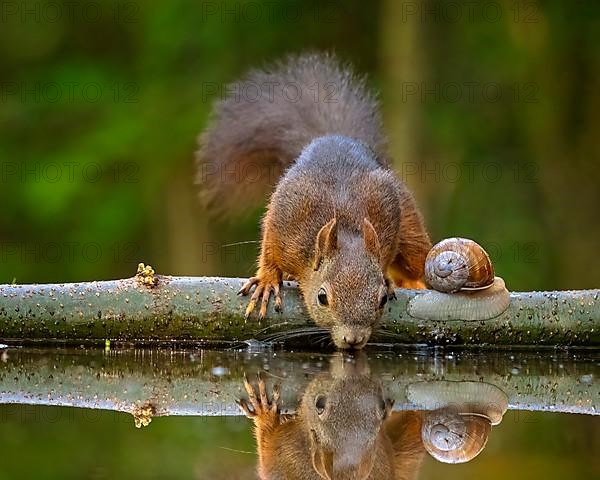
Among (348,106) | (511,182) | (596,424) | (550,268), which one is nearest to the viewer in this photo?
(596,424)

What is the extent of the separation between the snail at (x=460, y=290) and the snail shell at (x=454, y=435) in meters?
1.49

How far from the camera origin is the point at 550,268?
1122cm

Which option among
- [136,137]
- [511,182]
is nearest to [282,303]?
[136,137]

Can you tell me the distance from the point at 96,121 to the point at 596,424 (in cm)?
950

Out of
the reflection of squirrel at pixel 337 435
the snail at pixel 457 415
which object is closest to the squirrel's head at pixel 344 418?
the reflection of squirrel at pixel 337 435

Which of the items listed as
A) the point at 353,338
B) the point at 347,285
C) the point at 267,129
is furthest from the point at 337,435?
Result: the point at 267,129

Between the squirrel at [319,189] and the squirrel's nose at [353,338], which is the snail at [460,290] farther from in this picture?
the squirrel's nose at [353,338]

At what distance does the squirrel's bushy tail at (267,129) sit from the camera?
6602 mm

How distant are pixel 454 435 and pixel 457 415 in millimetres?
279

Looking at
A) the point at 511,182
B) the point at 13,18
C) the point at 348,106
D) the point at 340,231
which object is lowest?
the point at 340,231

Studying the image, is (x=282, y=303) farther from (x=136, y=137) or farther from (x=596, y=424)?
(x=136, y=137)

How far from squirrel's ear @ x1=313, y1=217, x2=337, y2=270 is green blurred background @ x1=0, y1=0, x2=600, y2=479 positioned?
18.3ft

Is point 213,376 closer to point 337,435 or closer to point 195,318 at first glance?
point 195,318

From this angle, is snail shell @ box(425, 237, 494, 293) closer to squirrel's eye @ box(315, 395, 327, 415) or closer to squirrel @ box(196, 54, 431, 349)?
squirrel @ box(196, 54, 431, 349)
